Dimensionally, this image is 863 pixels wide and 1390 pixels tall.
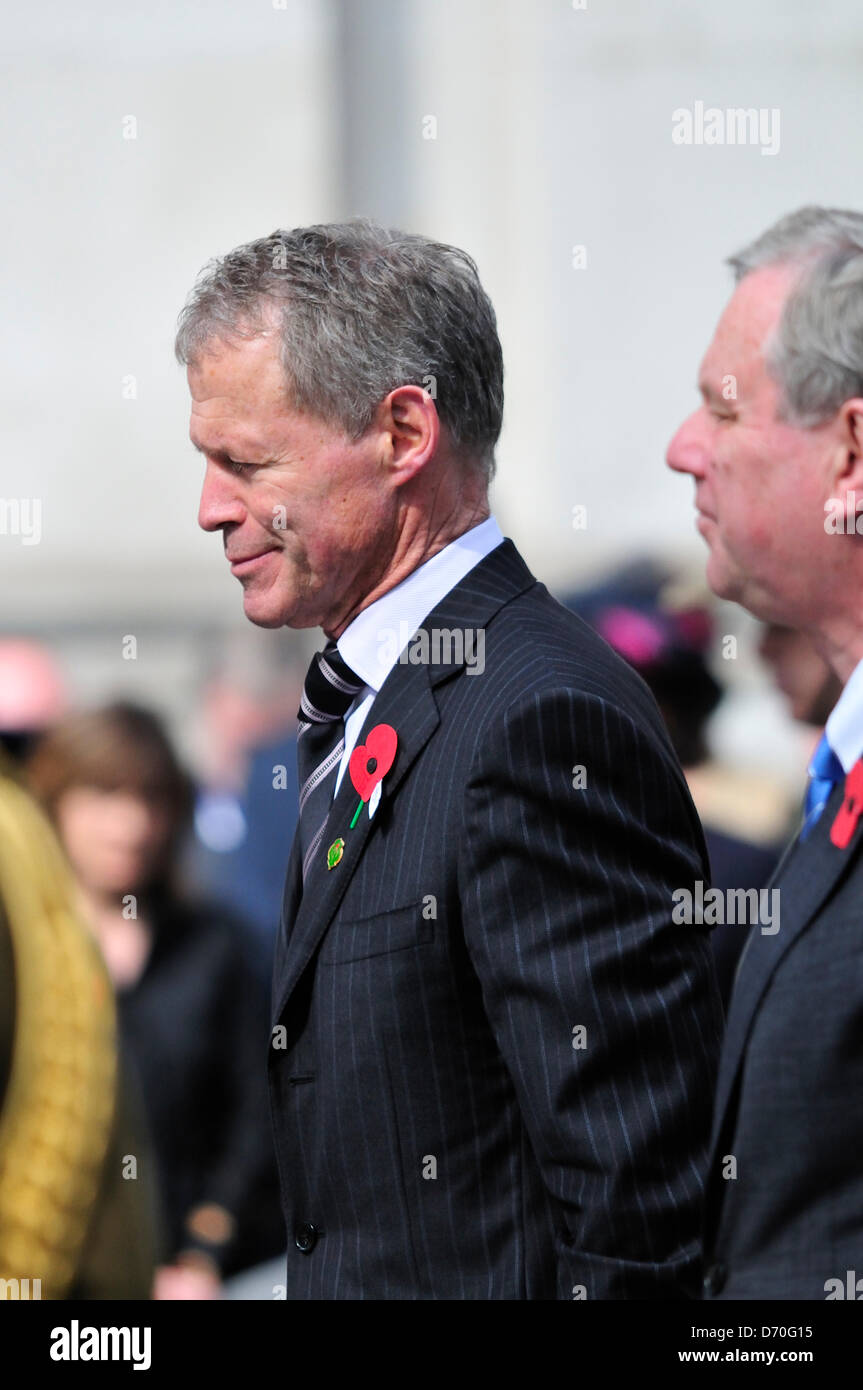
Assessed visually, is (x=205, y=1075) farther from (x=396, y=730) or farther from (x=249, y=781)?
(x=396, y=730)

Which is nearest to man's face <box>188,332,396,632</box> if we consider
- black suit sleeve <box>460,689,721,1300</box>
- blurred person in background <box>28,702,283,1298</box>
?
black suit sleeve <box>460,689,721,1300</box>

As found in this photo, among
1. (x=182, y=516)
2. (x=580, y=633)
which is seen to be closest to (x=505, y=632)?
(x=580, y=633)

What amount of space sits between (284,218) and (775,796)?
13.3 feet

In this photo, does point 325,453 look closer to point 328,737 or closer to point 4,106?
point 328,737

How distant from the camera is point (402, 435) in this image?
2.27 meters

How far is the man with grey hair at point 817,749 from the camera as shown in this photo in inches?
69.5

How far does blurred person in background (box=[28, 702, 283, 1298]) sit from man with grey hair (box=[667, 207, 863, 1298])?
256cm

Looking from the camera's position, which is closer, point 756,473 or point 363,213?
point 756,473

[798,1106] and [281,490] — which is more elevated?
[281,490]

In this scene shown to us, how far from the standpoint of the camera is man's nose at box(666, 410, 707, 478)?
2.24m

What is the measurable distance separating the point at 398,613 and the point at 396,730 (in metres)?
0.17

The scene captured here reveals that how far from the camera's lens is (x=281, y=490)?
2242mm

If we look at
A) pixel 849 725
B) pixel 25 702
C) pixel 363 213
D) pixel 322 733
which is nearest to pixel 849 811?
pixel 849 725
